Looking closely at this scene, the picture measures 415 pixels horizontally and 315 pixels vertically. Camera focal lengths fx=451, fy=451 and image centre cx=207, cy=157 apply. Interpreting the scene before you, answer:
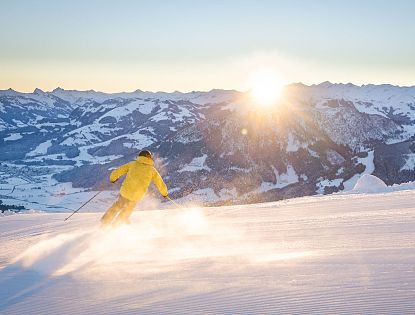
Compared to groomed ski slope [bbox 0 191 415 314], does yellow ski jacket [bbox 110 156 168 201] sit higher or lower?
higher

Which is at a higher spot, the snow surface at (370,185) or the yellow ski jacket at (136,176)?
the yellow ski jacket at (136,176)

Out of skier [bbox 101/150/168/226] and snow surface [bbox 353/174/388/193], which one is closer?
skier [bbox 101/150/168/226]

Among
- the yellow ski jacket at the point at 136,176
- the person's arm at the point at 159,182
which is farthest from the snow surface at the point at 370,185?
the yellow ski jacket at the point at 136,176

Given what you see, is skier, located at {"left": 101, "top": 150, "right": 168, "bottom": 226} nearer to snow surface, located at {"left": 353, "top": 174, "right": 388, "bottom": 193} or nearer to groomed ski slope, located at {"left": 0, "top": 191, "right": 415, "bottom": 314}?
groomed ski slope, located at {"left": 0, "top": 191, "right": 415, "bottom": 314}

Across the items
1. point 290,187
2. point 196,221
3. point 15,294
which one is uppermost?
point 15,294

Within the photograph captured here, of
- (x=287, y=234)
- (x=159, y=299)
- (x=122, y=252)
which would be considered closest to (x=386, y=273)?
(x=159, y=299)

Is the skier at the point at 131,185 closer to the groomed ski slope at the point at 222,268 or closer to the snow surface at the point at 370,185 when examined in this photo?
the groomed ski slope at the point at 222,268

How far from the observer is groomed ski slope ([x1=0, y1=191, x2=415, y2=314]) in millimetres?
4762

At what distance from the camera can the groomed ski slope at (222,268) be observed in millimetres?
4762

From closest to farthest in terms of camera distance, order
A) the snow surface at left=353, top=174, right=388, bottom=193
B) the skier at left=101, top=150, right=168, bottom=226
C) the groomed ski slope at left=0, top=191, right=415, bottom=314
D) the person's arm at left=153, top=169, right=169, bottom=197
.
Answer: the groomed ski slope at left=0, top=191, right=415, bottom=314 < the skier at left=101, top=150, right=168, bottom=226 < the person's arm at left=153, top=169, right=169, bottom=197 < the snow surface at left=353, top=174, right=388, bottom=193

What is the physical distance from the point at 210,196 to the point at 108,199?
136ft

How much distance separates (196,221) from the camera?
12.1 metres

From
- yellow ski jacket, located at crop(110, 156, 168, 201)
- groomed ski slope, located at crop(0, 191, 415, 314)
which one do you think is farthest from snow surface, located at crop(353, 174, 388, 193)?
yellow ski jacket, located at crop(110, 156, 168, 201)

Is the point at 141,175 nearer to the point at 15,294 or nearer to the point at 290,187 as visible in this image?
the point at 15,294
